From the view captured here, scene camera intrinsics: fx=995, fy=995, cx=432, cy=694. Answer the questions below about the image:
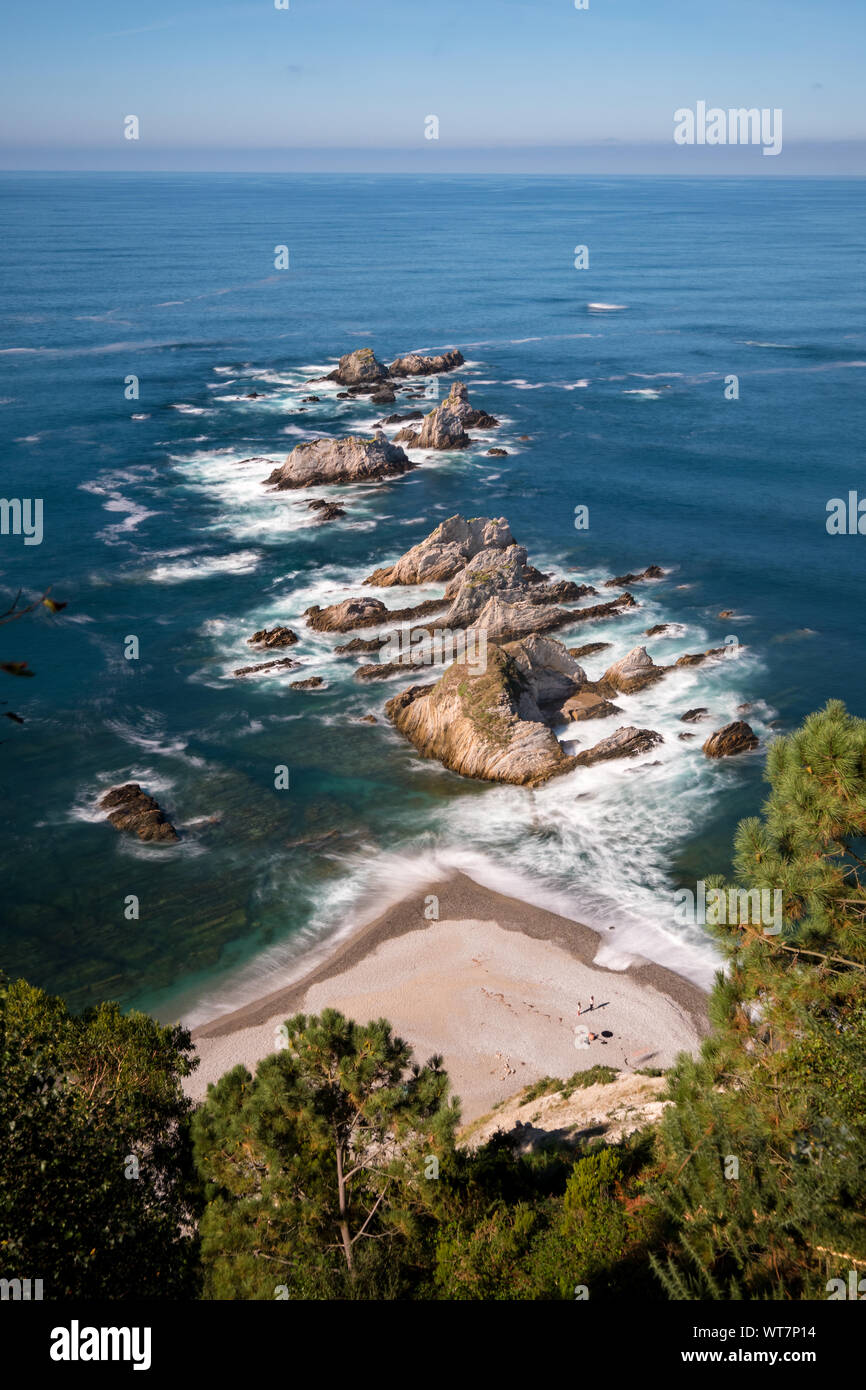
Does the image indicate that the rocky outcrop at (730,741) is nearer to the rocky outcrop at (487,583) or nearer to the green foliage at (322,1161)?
the rocky outcrop at (487,583)

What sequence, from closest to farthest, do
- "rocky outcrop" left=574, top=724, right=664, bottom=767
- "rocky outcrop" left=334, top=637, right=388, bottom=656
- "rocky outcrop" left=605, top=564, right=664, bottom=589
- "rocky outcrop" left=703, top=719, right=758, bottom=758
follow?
"rocky outcrop" left=574, top=724, right=664, bottom=767, "rocky outcrop" left=703, top=719, right=758, bottom=758, "rocky outcrop" left=334, top=637, right=388, bottom=656, "rocky outcrop" left=605, top=564, right=664, bottom=589

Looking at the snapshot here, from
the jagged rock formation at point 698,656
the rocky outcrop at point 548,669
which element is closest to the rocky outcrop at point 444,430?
the jagged rock formation at point 698,656

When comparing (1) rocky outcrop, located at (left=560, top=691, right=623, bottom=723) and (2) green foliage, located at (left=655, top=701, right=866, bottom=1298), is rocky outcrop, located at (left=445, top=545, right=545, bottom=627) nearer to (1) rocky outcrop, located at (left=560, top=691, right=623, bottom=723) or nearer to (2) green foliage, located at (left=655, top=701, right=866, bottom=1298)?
(1) rocky outcrop, located at (left=560, top=691, right=623, bottom=723)

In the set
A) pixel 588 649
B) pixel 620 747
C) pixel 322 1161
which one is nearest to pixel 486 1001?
pixel 322 1161

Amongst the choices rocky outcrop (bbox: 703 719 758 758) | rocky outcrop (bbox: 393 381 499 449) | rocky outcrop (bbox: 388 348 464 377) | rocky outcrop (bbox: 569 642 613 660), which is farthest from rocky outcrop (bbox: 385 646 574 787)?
Result: rocky outcrop (bbox: 388 348 464 377)

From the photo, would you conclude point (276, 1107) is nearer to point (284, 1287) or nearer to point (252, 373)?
point (284, 1287)
